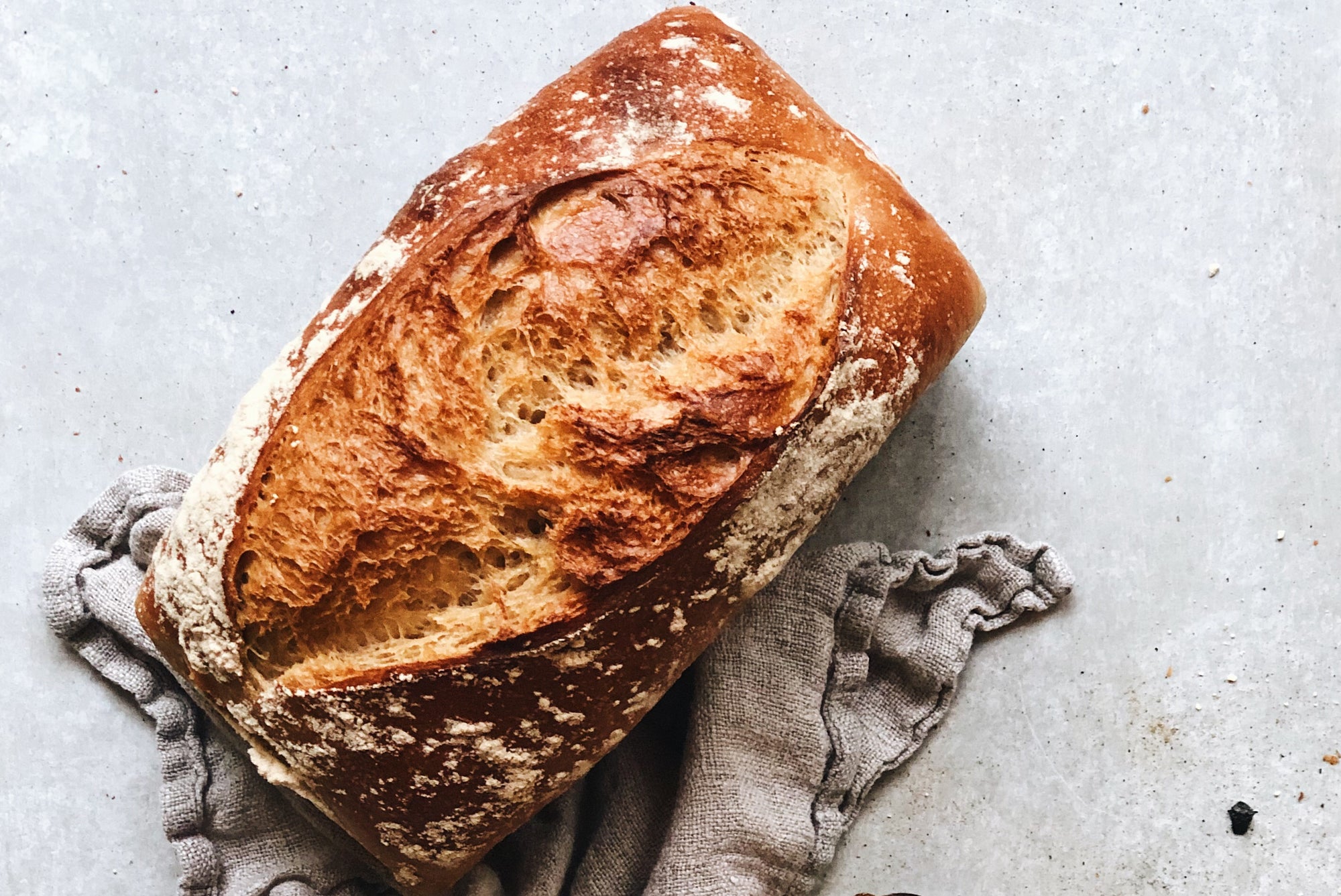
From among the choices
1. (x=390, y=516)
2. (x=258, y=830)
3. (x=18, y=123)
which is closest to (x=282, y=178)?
(x=18, y=123)

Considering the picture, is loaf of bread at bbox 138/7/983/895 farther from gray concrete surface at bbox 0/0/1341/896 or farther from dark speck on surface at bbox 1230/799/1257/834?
dark speck on surface at bbox 1230/799/1257/834

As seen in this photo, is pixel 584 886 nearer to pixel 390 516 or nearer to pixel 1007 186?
pixel 390 516

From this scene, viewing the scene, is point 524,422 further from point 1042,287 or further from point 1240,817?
point 1240,817

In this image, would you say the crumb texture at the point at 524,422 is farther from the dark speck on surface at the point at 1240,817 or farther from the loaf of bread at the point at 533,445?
the dark speck on surface at the point at 1240,817

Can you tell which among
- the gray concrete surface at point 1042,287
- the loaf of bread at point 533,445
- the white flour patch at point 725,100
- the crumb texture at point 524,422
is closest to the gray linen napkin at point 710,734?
the gray concrete surface at point 1042,287

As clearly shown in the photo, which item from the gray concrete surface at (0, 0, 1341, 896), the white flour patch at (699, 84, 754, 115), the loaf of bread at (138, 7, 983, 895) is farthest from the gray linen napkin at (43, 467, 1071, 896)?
Answer: the white flour patch at (699, 84, 754, 115)

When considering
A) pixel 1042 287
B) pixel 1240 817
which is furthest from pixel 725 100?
pixel 1240 817
